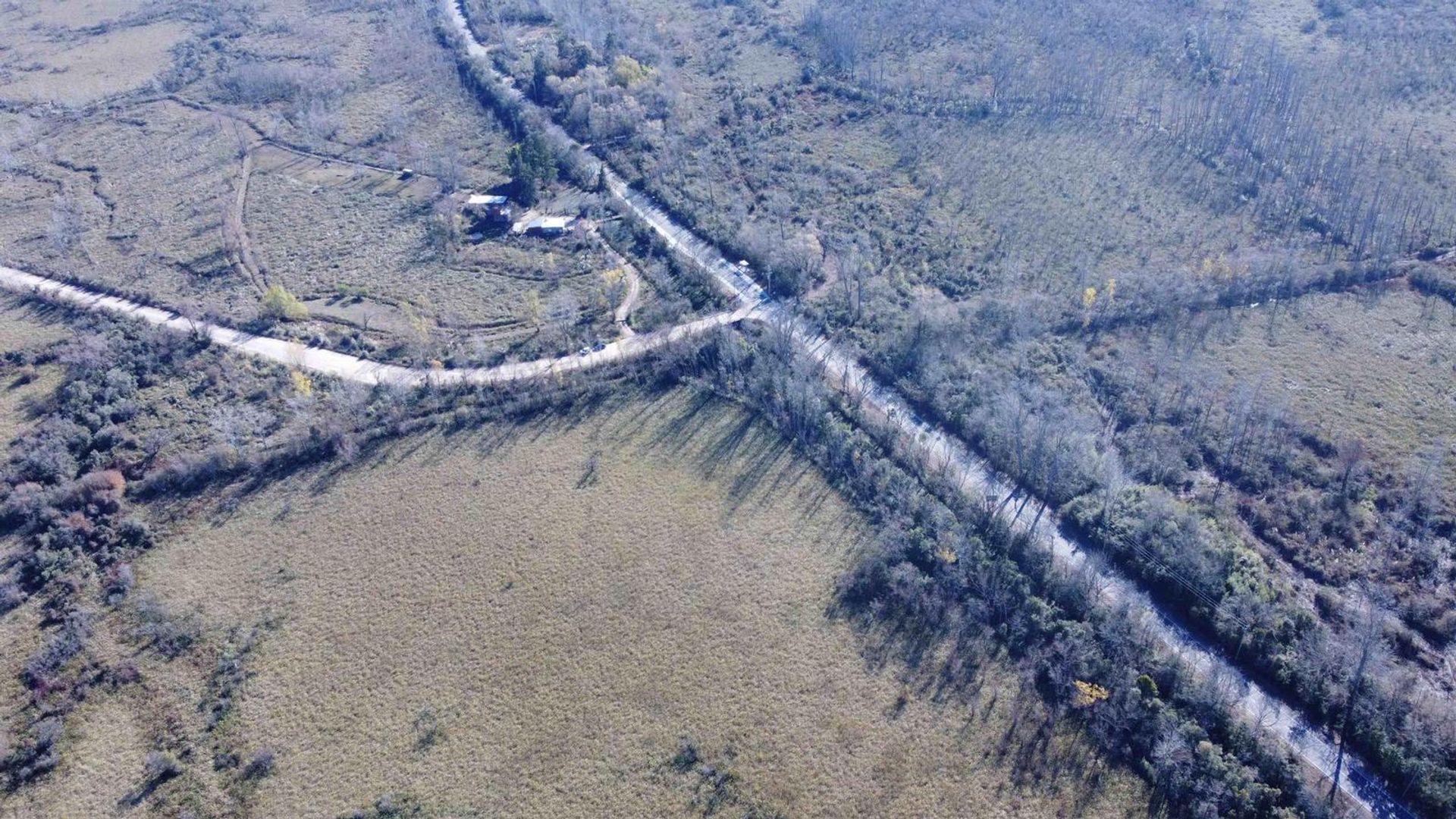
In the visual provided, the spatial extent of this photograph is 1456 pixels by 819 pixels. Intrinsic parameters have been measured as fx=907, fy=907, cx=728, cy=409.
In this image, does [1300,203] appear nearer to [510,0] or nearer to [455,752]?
[455,752]

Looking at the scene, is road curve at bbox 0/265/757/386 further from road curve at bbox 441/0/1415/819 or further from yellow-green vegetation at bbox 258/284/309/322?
road curve at bbox 441/0/1415/819

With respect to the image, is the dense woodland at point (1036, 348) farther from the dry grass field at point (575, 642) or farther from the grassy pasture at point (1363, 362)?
the dry grass field at point (575, 642)

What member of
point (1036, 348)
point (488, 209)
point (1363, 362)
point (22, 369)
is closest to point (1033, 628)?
point (1036, 348)

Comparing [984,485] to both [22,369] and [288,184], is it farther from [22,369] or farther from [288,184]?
[288,184]

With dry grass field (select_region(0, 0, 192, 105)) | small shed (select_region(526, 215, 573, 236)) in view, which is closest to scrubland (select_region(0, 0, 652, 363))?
dry grass field (select_region(0, 0, 192, 105))

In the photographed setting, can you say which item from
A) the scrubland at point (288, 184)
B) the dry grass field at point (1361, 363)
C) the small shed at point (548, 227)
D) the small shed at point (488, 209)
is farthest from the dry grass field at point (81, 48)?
the dry grass field at point (1361, 363)
